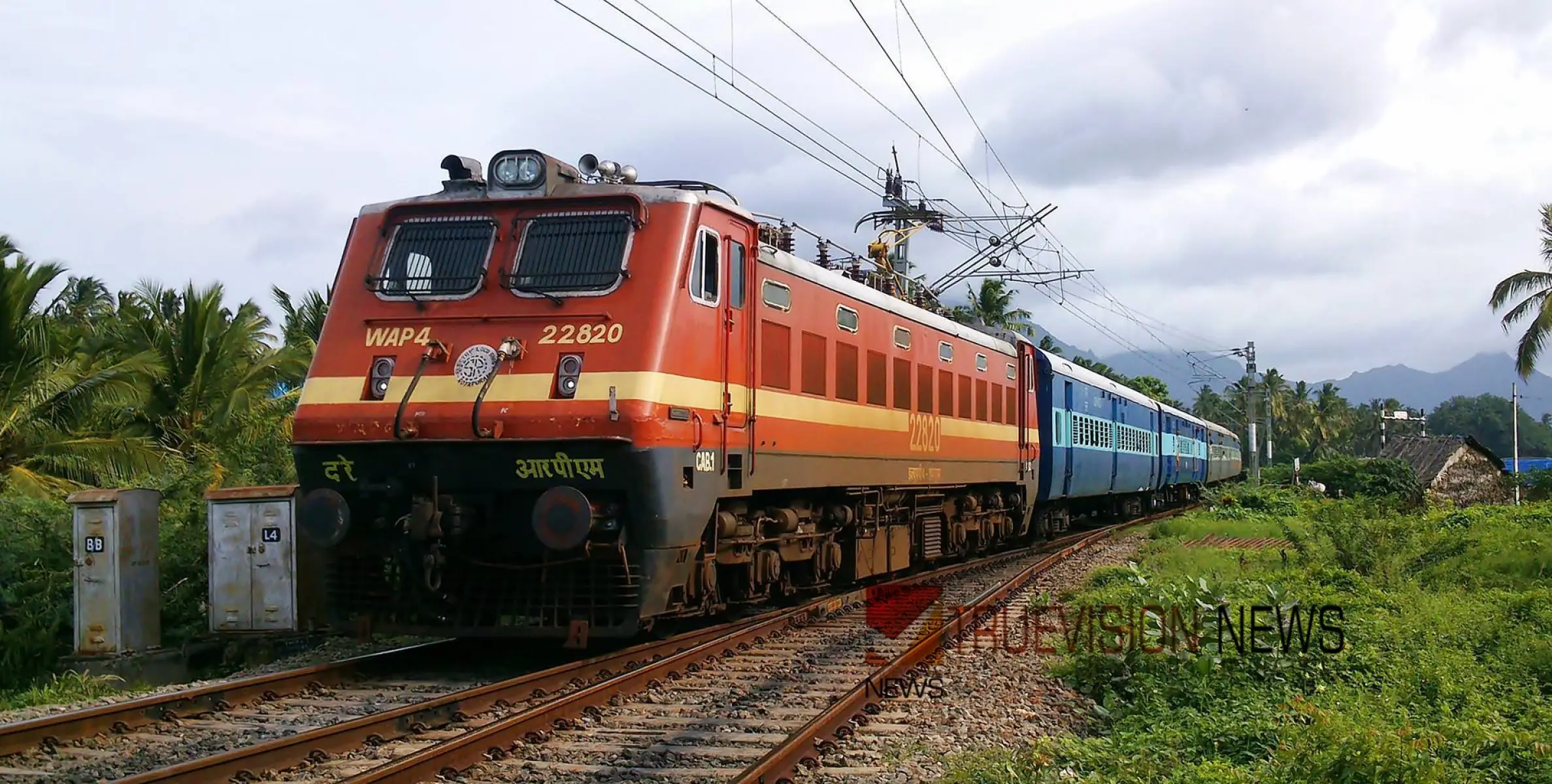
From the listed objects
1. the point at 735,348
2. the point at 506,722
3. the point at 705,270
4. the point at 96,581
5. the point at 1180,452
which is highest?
the point at 705,270

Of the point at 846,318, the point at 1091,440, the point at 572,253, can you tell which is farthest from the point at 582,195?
the point at 1091,440

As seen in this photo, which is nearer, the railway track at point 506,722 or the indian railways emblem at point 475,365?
the railway track at point 506,722

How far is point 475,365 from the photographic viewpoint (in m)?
8.62

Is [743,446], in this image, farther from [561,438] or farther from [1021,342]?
[1021,342]

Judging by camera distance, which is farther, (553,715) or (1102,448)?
(1102,448)

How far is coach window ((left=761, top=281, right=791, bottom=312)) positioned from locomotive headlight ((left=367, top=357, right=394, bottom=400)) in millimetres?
3012

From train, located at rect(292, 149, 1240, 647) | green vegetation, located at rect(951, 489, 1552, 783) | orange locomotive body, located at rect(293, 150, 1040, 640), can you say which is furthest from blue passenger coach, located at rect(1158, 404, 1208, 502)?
orange locomotive body, located at rect(293, 150, 1040, 640)

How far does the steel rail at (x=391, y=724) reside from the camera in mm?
5637

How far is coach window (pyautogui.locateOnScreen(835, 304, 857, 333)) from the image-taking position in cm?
1171

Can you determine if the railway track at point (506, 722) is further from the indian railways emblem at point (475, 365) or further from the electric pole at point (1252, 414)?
the electric pole at point (1252, 414)

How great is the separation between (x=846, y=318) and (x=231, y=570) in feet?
19.3

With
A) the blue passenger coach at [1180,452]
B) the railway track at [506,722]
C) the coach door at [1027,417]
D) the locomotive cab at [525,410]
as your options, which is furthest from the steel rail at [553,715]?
the blue passenger coach at [1180,452]

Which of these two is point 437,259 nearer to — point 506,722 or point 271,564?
point 271,564

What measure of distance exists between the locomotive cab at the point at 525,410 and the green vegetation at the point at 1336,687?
10.4ft
